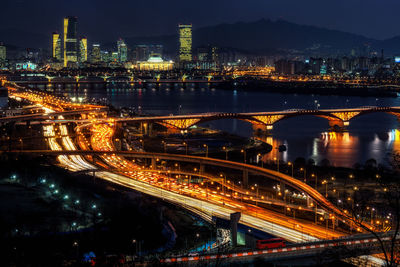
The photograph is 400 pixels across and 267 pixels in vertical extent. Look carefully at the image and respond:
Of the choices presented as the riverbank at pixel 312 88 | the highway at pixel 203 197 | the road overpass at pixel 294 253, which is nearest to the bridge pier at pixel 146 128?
the highway at pixel 203 197

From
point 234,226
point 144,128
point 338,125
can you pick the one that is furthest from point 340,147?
point 234,226

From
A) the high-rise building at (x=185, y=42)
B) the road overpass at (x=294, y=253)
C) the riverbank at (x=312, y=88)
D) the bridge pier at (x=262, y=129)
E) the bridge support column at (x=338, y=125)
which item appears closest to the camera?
the road overpass at (x=294, y=253)

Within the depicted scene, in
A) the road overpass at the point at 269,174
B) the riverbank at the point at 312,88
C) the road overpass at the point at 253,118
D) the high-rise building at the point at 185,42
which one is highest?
the high-rise building at the point at 185,42

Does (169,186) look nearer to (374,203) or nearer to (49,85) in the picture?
(374,203)

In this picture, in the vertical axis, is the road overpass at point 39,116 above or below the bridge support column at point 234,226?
above

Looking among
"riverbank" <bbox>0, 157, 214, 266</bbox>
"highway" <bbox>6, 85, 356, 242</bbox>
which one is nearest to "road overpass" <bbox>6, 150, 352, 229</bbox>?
"highway" <bbox>6, 85, 356, 242</bbox>

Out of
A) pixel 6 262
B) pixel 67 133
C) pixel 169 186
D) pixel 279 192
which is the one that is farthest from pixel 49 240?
pixel 67 133

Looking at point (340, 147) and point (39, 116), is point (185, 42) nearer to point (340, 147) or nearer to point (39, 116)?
point (39, 116)

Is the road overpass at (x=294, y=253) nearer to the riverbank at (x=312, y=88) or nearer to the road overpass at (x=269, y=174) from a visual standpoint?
the road overpass at (x=269, y=174)

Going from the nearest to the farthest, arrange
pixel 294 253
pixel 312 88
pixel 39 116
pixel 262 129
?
pixel 294 253 → pixel 39 116 → pixel 262 129 → pixel 312 88

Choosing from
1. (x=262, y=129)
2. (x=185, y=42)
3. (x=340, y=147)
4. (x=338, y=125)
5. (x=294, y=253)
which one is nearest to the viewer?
(x=294, y=253)
